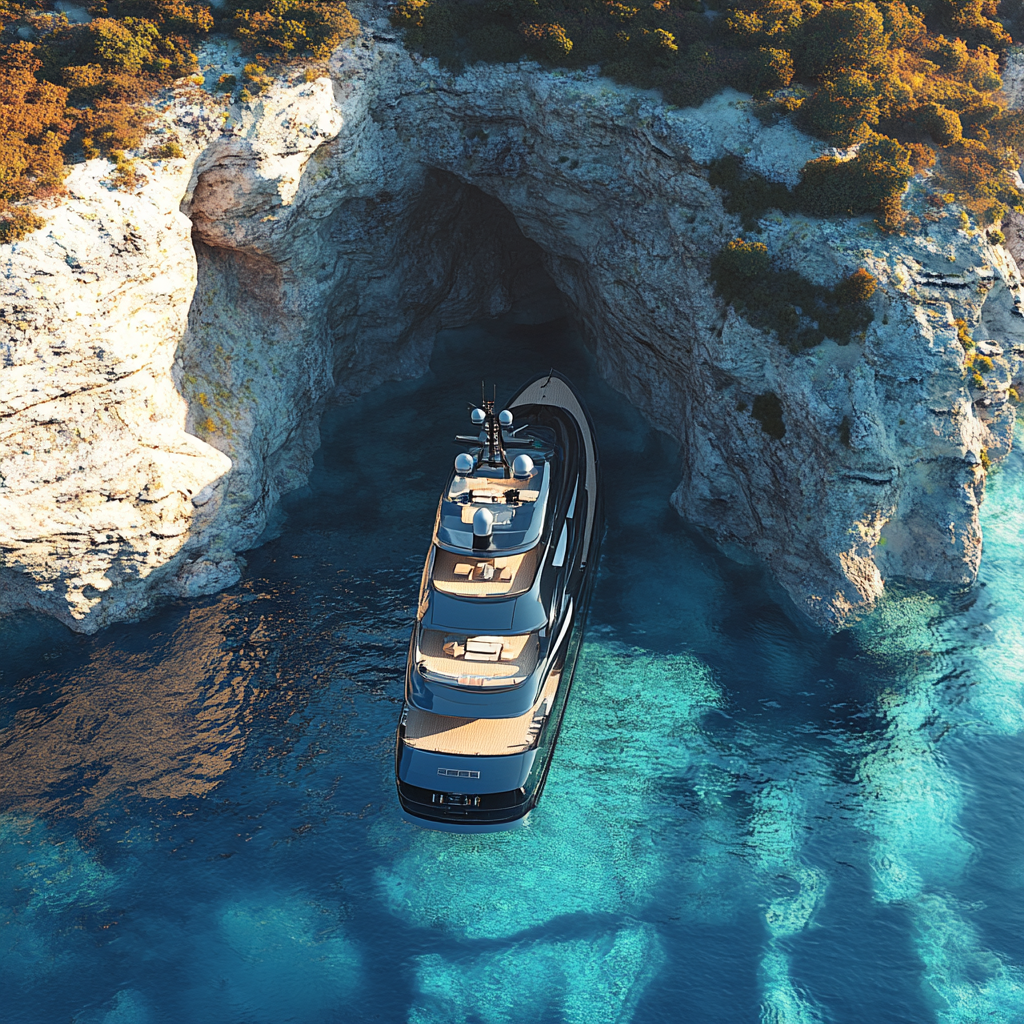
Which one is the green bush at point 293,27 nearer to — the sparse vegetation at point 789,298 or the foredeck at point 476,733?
the sparse vegetation at point 789,298

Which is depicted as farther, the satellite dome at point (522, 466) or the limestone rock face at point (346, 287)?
the satellite dome at point (522, 466)

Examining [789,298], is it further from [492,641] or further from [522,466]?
[492,641]

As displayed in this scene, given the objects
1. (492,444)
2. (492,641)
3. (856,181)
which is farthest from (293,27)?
(492,641)

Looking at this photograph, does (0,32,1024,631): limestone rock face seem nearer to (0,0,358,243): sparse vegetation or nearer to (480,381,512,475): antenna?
(0,0,358,243): sparse vegetation

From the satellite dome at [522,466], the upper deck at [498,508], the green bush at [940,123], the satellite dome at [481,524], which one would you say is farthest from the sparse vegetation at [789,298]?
the satellite dome at [481,524]

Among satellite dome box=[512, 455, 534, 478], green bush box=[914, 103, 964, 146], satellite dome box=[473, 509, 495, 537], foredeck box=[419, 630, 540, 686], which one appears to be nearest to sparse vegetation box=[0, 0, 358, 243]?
satellite dome box=[512, 455, 534, 478]

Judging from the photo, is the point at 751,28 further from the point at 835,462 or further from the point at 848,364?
the point at 835,462

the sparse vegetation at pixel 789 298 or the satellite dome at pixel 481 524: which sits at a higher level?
the sparse vegetation at pixel 789 298
